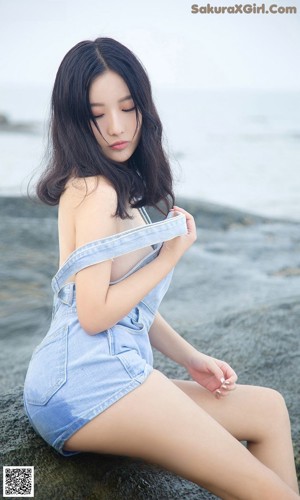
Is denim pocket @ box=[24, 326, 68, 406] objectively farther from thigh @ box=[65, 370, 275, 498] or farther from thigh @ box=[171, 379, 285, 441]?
thigh @ box=[171, 379, 285, 441]

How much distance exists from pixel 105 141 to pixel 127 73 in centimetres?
18

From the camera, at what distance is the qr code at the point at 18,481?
4.56ft

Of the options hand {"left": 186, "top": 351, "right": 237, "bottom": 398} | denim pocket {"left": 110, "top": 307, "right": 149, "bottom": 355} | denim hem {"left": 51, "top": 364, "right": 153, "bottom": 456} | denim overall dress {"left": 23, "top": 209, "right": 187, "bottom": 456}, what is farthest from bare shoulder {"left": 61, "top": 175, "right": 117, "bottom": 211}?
hand {"left": 186, "top": 351, "right": 237, "bottom": 398}

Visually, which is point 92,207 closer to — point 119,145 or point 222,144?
point 119,145

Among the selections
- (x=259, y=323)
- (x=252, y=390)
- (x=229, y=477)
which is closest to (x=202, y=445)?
(x=229, y=477)

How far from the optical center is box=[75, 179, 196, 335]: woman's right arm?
148cm

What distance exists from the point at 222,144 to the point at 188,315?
55.7 ft

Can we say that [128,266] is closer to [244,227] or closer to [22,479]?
→ [22,479]

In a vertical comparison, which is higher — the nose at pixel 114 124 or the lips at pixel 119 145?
the nose at pixel 114 124

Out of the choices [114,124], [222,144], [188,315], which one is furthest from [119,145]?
[222,144]

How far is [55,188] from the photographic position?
162 cm

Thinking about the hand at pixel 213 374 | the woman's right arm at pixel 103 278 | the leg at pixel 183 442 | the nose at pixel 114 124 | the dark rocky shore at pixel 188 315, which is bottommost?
the dark rocky shore at pixel 188 315

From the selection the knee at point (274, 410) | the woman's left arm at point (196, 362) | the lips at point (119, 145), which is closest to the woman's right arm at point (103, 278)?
the lips at point (119, 145)

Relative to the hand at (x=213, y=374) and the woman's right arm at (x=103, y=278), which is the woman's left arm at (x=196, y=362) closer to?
the hand at (x=213, y=374)
